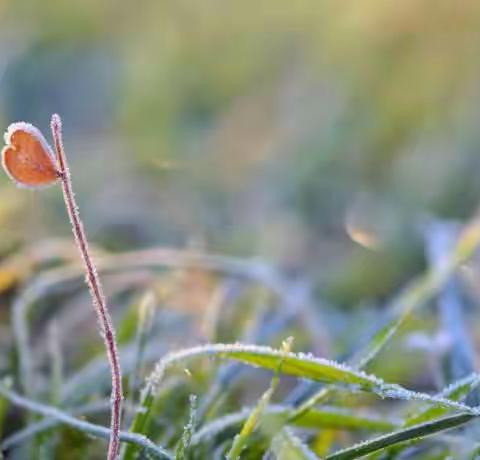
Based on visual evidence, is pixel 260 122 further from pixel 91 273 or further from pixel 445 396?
pixel 91 273

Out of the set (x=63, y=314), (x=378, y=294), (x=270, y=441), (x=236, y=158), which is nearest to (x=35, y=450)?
(x=270, y=441)

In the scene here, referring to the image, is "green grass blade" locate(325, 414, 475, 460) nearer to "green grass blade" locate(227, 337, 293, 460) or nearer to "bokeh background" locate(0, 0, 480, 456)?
"green grass blade" locate(227, 337, 293, 460)

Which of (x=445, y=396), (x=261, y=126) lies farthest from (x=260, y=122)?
(x=445, y=396)

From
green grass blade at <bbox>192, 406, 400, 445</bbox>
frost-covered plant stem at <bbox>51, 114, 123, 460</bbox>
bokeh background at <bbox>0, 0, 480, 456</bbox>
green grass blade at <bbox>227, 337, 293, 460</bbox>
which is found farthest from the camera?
bokeh background at <bbox>0, 0, 480, 456</bbox>

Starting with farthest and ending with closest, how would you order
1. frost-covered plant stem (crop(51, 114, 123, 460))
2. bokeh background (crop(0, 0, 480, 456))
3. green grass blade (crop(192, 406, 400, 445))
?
bokeh background (crop(0, 0, 480, 456)) < green grass blade (crop(192, 406, 400, 445)) < frost-covered plant stem (crop(51, 114, 123, 460))

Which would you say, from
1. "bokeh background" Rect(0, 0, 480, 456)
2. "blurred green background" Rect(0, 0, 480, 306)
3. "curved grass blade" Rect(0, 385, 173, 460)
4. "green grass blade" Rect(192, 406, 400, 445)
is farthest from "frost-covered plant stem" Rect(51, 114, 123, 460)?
"blurred green background" Rect(0, 0, 480, 306)

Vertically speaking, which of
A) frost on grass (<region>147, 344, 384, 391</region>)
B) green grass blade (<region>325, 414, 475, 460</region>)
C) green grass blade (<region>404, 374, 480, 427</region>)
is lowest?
green grass blade (<region>325, 414, 475, 460</region>)

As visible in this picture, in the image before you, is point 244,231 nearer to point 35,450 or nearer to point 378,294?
point 378,294

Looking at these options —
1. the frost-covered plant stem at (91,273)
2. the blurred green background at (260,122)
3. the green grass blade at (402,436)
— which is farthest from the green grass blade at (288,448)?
the blurred green background at (260,122)

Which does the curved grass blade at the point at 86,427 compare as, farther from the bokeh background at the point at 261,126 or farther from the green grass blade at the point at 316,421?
the bokeh background at the point at 261,126
